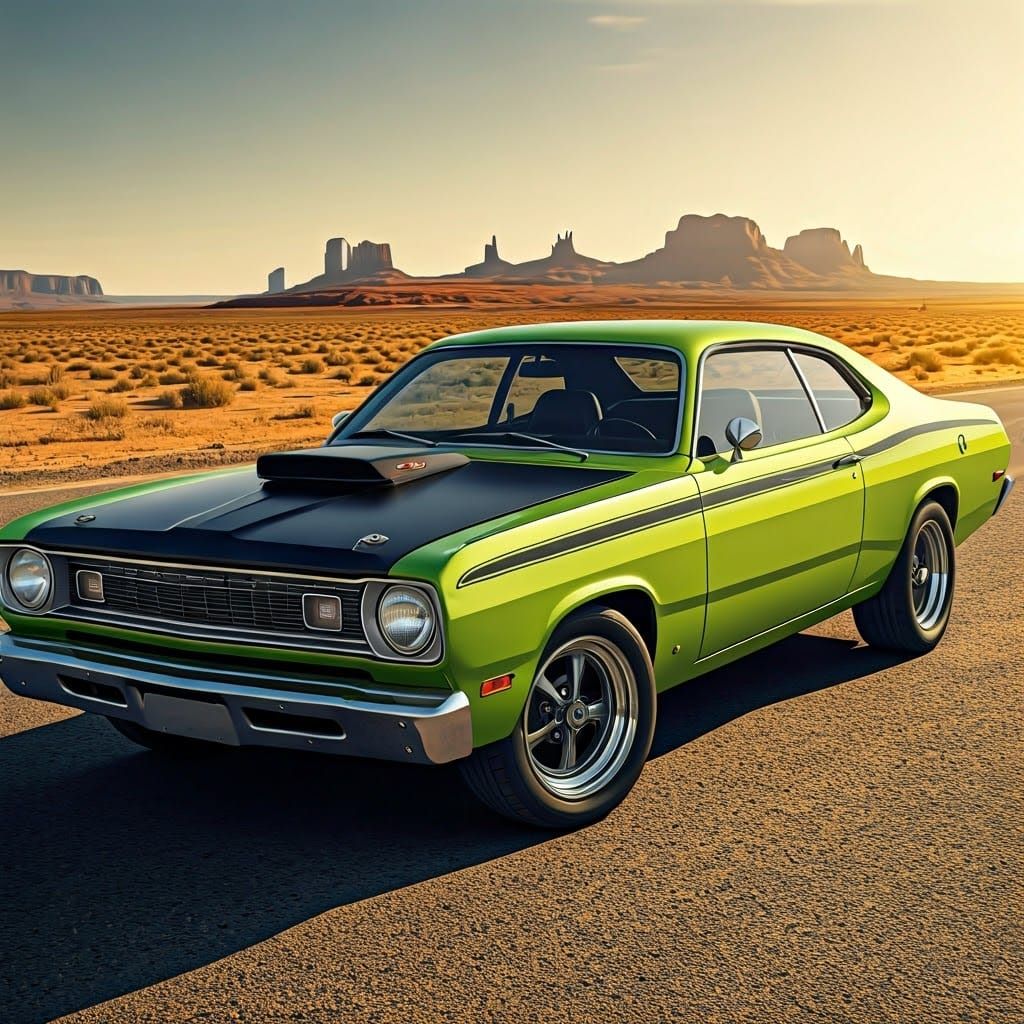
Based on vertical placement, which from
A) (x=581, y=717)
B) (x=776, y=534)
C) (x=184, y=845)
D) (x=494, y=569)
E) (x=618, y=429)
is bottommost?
(x=184, y=845)

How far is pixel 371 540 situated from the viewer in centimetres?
405

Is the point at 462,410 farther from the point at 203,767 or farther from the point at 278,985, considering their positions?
the point at 278,985

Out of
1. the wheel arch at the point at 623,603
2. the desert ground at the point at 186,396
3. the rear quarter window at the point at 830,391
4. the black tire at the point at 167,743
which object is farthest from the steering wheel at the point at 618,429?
the desert ground at the point at 186,396

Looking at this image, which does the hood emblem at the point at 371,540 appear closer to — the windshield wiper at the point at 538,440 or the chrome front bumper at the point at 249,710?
the chrome front bumper at the point at 249,710

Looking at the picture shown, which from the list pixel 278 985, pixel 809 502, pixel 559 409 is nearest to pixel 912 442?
pixel 809 502

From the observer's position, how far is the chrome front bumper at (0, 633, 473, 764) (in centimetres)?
385

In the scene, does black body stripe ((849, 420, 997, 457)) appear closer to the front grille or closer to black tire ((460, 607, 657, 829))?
black tire ((460, 607, 657, 829))

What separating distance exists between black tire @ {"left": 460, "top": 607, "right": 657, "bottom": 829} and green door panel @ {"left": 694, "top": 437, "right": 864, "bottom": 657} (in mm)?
532

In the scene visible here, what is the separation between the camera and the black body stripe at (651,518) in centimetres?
405

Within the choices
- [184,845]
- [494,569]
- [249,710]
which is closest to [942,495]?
[494,569]

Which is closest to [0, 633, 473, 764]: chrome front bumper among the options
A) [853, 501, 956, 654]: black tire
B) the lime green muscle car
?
the lime green muscle car

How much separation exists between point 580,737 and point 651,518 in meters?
0.80

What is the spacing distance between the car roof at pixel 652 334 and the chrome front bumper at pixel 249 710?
2.19 meters

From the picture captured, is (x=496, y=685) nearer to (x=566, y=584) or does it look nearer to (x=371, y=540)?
(x=566, y=584)
